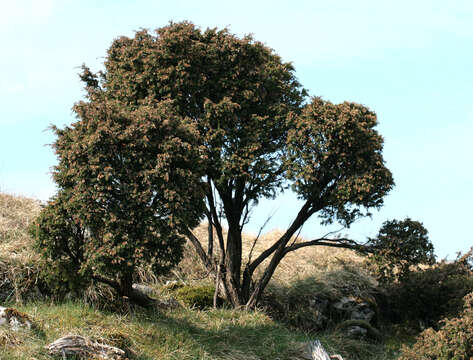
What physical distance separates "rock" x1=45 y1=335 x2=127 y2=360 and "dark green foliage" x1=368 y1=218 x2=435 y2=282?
A: 7.72m

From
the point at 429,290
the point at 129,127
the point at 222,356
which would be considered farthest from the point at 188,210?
the point at 429,290

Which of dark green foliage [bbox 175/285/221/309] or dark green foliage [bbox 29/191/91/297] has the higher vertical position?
dark green foliage [bbox 29/191/91/297]

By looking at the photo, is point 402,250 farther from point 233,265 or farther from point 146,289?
point 146,289

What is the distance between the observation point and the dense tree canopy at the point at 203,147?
10.4 m

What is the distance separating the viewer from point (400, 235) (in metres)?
14.5

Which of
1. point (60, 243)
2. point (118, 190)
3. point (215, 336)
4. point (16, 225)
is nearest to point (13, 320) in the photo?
point (60, 243)

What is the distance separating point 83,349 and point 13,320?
155 centimetres

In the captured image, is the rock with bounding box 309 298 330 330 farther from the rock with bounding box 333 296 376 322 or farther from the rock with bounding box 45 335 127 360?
the rock with bounding box 45 335 127 360

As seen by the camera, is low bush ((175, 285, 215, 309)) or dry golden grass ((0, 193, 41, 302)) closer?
dry golden grass ((0, 193, 41, 302))

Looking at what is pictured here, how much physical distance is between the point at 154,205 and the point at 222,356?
3479 mm

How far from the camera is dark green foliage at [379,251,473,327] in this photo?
16469 mm

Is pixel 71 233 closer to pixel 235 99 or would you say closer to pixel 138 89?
pixel 138 89

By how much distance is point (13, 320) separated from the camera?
9.62 m

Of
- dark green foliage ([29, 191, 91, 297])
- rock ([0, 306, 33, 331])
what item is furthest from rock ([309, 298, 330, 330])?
rock ([0, 306, 33, 331])
